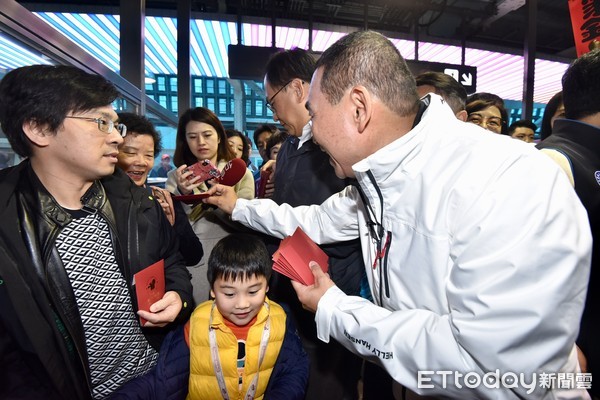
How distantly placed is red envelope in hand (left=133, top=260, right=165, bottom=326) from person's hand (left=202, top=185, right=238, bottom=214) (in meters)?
0.73

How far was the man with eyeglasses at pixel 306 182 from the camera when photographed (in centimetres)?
168

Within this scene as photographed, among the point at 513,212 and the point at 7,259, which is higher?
the point at 513,212

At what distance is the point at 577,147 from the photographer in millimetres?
1222

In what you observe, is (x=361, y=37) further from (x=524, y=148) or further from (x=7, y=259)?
(x=7, y=259)

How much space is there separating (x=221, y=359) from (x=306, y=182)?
2.96ft

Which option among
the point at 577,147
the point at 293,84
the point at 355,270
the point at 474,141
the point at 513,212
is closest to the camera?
the point at 513,212

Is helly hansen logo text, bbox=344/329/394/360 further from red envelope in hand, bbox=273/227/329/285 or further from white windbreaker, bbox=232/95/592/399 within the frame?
red envelope in hand, bbox=273/227/329/285

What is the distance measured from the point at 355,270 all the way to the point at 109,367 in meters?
1.10

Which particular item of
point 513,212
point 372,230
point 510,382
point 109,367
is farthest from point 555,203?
point 109,367

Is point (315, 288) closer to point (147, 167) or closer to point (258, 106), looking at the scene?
point (147, 167)

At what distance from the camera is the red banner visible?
3127mm

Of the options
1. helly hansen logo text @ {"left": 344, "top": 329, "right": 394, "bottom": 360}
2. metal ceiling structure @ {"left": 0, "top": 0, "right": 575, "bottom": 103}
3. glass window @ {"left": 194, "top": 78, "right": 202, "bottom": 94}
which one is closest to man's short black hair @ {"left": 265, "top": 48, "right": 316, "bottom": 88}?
helly hansen logo text @ {"left": 344, "top": 329, "right": 394, "bottom": 360}

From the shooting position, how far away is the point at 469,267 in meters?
0.72

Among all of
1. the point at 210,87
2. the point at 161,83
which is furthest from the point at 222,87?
the point at 161,83
